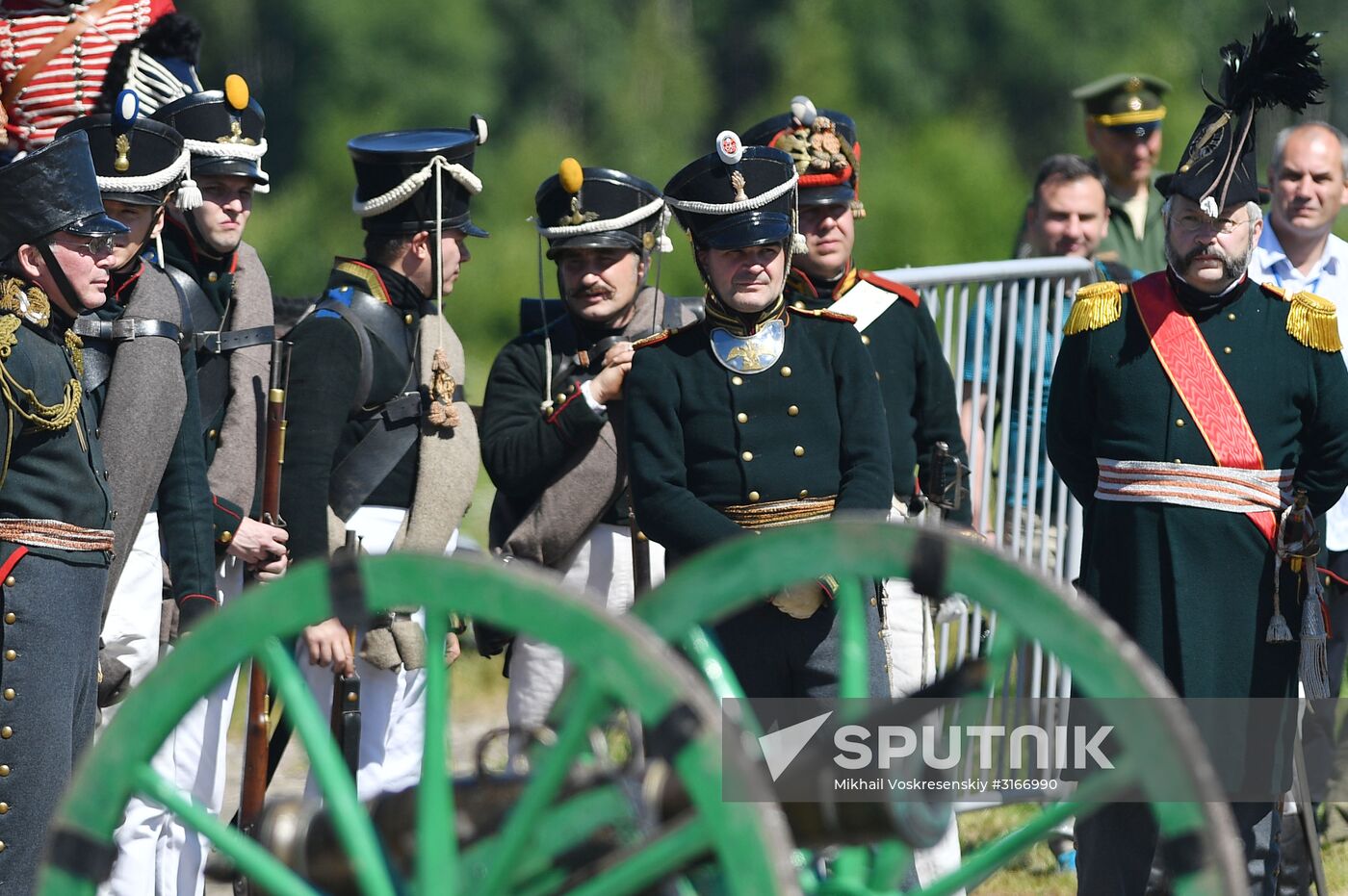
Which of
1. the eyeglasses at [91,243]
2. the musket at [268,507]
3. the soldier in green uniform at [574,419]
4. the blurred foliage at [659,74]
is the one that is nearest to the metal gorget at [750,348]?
the soldier in green uniform at [574,419]

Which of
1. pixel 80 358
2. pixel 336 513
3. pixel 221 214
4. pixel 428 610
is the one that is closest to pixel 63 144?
pixel 80 358

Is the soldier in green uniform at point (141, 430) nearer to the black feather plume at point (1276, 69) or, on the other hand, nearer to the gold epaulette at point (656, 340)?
the gold epaulette at point (656, 340)

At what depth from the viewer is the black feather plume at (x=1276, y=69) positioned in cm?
466

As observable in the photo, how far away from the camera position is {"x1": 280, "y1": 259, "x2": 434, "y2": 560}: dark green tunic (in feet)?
16.3

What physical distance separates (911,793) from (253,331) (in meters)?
2.89

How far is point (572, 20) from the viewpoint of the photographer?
32.4 m

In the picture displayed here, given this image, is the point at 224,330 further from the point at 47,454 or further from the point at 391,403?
the point at 47,454

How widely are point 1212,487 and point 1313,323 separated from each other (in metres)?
0.45

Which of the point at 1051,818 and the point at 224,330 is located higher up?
the point at 224,330

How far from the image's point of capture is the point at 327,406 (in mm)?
5000

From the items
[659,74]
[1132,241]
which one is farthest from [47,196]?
[659,74]

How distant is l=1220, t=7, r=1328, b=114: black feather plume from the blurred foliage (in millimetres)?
21088

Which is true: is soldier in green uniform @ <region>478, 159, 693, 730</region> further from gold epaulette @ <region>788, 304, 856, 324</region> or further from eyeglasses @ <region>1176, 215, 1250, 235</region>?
eyeglasses @ <region>1176, 215, 1250, 235</region>

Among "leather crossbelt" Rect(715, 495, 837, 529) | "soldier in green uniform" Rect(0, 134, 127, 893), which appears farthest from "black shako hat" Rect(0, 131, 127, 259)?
"leather crossbelt" Rect(715, 495, 837, 529)
